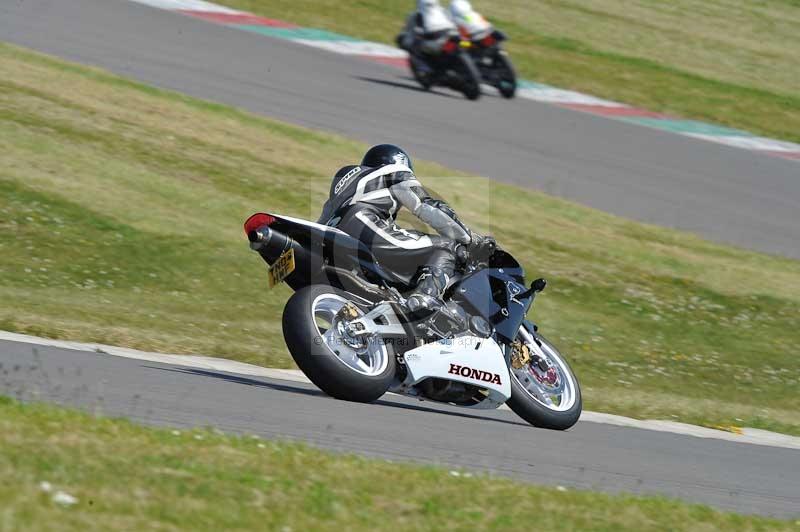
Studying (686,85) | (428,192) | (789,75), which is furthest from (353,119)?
(789,75)

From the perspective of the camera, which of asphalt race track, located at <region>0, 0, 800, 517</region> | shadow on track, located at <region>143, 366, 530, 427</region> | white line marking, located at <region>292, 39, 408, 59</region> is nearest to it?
asphalt race track, located at <region>0, 0, 800, 517</region>

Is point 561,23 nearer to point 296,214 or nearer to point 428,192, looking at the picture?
point 296,214

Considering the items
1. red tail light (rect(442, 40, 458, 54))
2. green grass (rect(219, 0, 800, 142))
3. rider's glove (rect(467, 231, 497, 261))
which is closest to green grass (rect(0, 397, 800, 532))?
rider's glove (rect(467, 231, 497, 261))

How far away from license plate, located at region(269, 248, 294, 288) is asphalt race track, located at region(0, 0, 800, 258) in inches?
371

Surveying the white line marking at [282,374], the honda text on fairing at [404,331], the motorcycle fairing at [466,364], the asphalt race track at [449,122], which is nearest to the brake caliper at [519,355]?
the honda text on fairing at [404,331]

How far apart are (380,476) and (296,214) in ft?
31.3

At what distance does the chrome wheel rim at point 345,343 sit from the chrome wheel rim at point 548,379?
1183mm

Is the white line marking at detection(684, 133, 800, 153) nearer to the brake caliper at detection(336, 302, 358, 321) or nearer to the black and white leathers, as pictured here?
the black and white leathers

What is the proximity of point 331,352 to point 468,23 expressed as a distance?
15915 mm

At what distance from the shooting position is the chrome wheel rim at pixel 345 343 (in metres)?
7.41

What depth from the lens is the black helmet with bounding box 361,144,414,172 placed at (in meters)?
8.18

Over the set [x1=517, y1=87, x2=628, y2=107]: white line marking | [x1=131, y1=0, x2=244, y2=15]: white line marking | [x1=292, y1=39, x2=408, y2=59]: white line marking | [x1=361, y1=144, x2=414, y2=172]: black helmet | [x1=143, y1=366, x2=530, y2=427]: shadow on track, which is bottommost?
[x1=517, y1=87, x2=628, y2=107]: white line marking

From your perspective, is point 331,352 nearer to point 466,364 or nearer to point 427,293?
point 427,293

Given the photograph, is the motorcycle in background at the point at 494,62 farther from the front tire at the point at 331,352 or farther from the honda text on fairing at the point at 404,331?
the front tire at the point at 331,352
